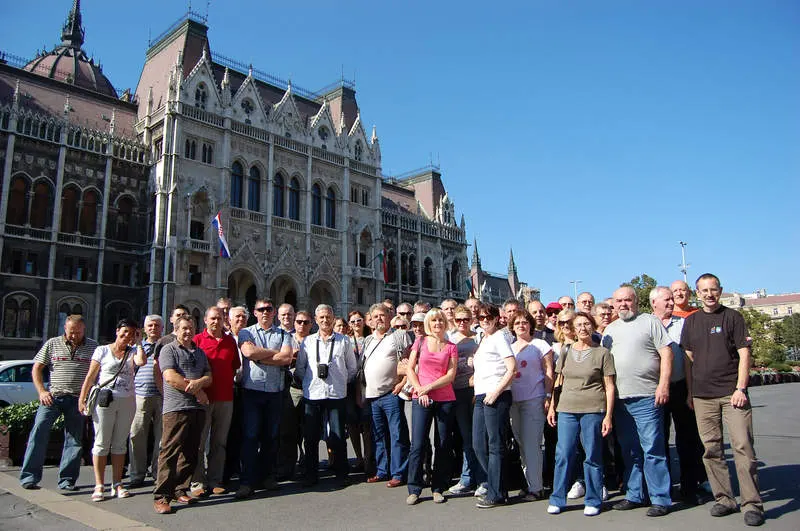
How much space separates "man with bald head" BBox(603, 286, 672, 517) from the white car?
39.6 ft

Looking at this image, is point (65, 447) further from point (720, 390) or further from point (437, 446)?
point (720, 390)

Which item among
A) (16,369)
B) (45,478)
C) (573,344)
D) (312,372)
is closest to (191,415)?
(312,372)

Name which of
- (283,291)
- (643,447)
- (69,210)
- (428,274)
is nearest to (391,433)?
(643,447)

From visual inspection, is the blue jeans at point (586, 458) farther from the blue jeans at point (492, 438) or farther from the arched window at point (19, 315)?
the arched window at point (19, 315)

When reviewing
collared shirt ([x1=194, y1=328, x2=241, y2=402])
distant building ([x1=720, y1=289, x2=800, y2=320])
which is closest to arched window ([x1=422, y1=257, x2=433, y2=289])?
collared shirt ([x1=194, y1=328, x2=241, y2=402])

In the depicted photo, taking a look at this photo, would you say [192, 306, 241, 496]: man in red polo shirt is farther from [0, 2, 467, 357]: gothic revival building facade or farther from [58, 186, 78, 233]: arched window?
[58, 186, 78, 233]: arched window

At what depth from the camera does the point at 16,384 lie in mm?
13039

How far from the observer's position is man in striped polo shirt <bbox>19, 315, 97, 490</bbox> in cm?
734

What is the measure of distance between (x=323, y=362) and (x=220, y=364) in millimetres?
1279

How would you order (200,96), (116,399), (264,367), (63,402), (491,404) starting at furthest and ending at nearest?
(200,96)
(63,402)
(264,367)
(116,399)
(491,404)

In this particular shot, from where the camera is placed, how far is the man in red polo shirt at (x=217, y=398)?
7141 mm

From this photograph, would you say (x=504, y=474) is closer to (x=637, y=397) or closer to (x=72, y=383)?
(x=637, y=397)

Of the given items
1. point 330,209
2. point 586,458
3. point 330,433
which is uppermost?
point 330,209

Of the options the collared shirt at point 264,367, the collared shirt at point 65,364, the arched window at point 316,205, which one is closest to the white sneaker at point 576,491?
A: the collared shirt at point 264,367
